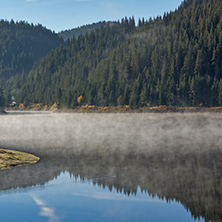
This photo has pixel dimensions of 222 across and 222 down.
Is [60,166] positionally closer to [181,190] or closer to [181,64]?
[181,190]

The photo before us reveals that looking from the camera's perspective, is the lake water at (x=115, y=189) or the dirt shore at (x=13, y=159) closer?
the lake water at (x=115, y=189)

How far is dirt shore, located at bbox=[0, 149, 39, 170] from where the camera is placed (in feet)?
77.7

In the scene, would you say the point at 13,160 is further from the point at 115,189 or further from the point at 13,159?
the point at 115,189

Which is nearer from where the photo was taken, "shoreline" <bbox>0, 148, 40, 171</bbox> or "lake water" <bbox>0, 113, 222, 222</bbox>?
"lake water" <bbox>0, 113, 222, 222</bbox>

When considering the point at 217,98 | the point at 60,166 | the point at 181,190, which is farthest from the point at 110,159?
the point at 217,98

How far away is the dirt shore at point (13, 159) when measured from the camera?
23.7 metres

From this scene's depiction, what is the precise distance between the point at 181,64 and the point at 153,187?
189039 mm

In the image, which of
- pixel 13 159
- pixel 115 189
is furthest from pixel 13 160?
pixel 115 189

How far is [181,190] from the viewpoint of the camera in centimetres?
1617

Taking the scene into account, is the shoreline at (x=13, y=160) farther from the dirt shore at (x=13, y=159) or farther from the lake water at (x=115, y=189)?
the lake water at (x=115, y=189)

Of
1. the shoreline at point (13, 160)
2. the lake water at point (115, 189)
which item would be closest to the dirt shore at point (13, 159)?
the shoreline at point (13, 160)

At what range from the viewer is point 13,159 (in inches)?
986

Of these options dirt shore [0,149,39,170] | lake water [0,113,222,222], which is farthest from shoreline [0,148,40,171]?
lake water [0,113,222,222]

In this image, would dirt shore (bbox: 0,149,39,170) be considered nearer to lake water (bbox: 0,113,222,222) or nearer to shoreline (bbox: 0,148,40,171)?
shoreline (bbox: 0,148,40,171)
